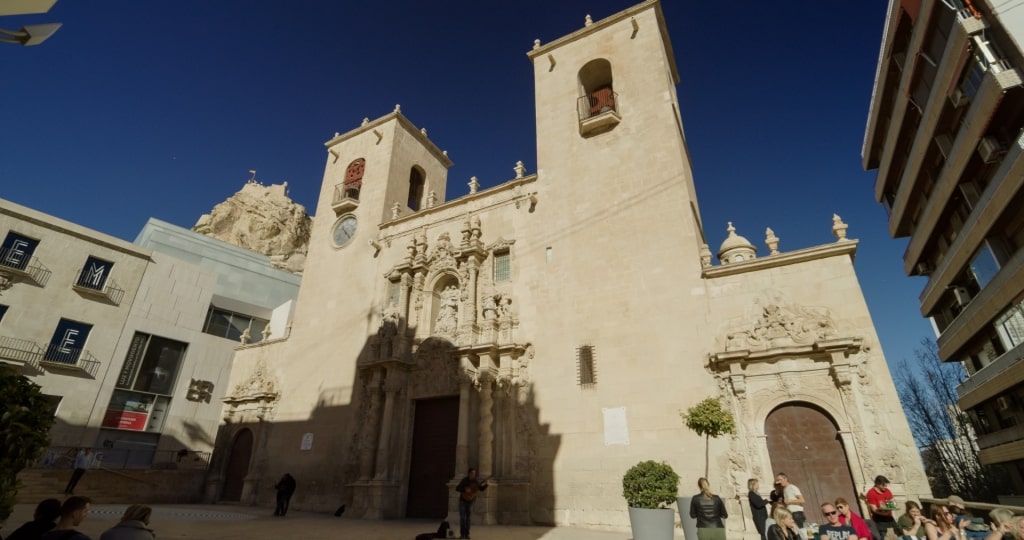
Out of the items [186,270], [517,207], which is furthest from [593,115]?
[186,270]

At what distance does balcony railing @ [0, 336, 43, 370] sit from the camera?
63.5 ft

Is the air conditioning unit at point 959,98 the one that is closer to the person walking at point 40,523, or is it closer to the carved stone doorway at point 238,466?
the person walking at point 40,523

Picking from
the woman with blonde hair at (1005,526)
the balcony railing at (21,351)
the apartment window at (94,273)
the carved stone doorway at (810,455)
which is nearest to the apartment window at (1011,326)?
the carved stone doorway at (810,455)

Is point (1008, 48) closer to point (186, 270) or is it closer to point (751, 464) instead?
point (751, 464)

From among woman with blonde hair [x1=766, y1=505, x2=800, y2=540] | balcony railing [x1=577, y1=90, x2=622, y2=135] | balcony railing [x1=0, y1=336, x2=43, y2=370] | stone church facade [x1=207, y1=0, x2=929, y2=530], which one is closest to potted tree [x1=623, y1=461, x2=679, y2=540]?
woman with blonde hair [x1=766, y1=505, x2=800, y2=540]

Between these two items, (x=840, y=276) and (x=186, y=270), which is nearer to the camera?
(x=840, y=276)

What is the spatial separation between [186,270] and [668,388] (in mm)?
27143

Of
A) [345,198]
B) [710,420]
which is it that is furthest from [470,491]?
[345,198]

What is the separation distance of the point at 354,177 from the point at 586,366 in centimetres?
1615

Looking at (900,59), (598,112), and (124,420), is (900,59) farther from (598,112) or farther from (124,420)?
(124,420)

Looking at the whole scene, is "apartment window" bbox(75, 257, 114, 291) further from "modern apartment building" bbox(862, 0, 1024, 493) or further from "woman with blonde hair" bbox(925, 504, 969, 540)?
"modern apartment building" bbox(862, 0, 1024, 493)

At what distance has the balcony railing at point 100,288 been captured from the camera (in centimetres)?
2233

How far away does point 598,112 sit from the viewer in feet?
59.9

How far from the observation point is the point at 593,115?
59.2 feet
